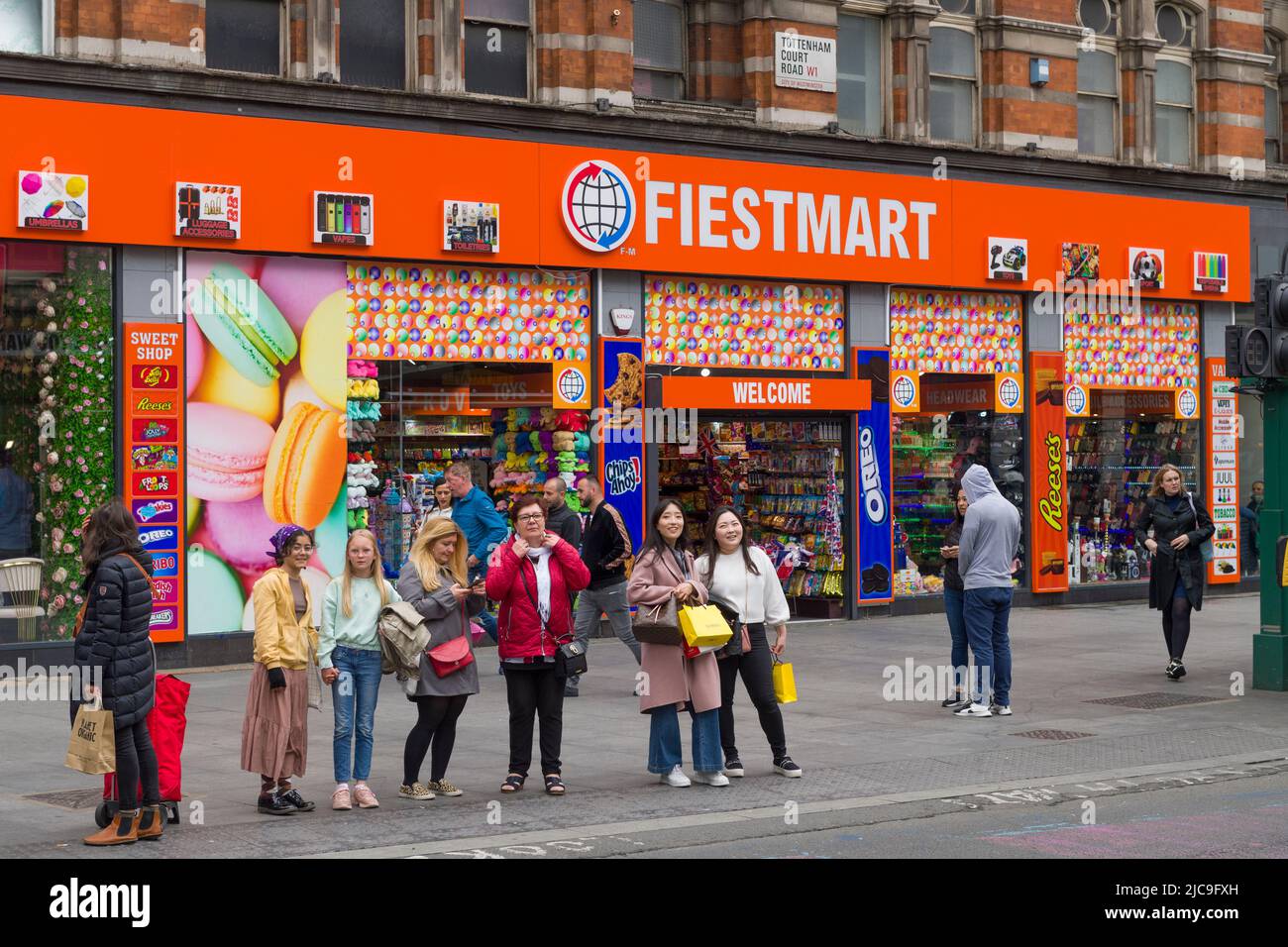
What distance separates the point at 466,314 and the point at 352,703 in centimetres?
916

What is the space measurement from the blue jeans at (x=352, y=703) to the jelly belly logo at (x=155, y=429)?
731 centimetres

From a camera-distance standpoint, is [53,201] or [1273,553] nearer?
[1273,553]

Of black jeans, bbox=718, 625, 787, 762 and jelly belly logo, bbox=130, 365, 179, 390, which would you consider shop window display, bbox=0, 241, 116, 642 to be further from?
black jeans, bbox=718, 625, 787, 762

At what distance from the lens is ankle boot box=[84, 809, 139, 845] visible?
30.2 ft

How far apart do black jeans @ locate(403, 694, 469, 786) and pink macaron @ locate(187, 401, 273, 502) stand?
738cm

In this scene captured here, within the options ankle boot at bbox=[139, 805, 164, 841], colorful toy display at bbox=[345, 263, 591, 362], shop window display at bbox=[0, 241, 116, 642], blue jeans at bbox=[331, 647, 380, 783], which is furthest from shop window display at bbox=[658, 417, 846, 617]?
ankle boot at bbox=[139, 805, 164, 841]

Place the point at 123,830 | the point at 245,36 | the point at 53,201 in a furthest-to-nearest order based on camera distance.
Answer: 1. the point at 245,36
2. the point at 53,201
3. the point at 123,830

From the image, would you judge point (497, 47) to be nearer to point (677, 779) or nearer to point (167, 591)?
point (167, 591)

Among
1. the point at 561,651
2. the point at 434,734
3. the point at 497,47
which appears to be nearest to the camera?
the point at 434,734

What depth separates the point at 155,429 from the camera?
16906mm

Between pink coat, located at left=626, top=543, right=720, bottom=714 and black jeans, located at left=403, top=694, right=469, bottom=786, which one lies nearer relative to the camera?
black jeans, located at left=403, top=694, right=469, bottom=786

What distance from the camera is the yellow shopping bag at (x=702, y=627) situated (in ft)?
35.0

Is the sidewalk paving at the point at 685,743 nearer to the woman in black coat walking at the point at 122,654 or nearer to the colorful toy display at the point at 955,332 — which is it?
the woman in black coat walking at the point at 122,654

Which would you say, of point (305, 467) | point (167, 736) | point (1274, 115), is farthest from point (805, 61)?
point (167, 736)
